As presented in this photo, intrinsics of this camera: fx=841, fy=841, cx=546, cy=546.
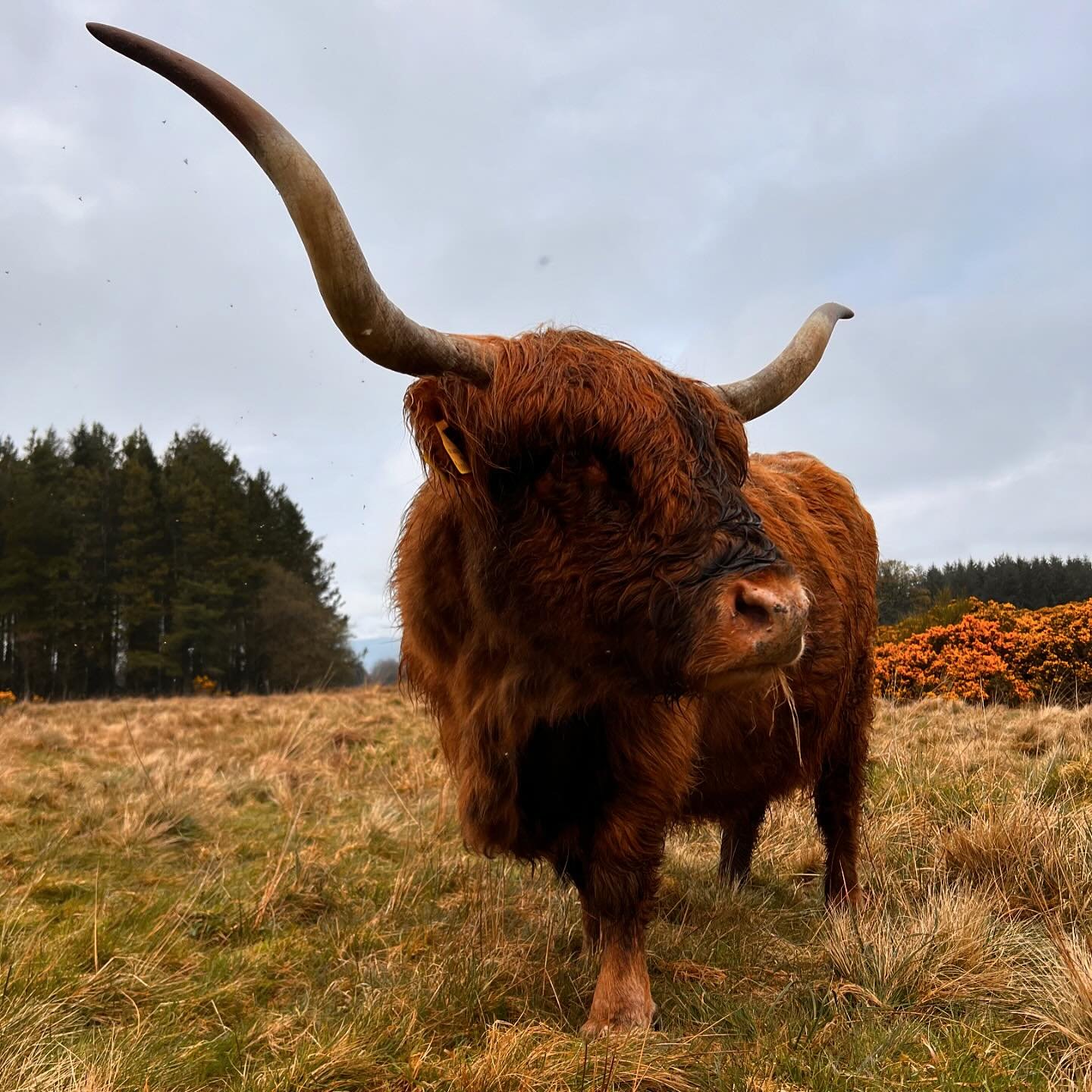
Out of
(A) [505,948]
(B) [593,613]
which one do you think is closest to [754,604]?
(B) [593,613]

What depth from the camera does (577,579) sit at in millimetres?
2543

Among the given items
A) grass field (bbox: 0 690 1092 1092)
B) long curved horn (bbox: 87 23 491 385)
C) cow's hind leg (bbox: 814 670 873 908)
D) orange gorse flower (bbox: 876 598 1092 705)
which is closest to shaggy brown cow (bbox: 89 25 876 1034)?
long curved horn (bbox: 87 23 491 385)

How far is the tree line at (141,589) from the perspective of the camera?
110ft

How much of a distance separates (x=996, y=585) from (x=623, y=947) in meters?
12.4

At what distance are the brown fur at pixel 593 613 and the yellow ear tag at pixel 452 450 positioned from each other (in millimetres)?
21

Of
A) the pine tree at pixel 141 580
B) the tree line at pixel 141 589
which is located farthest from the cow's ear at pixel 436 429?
the pine tree at pixel 141 580

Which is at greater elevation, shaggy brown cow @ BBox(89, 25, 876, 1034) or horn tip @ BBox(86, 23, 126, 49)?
horn tip @ BBox(86, 23, 126, 49)

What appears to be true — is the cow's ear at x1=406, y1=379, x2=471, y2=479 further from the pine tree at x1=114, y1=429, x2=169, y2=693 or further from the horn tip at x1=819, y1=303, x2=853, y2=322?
the pine tree at x1=114, y1=429, x2=169, y2=693

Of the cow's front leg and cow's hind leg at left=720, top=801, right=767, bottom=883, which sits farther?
cow's hind leg at left=720, top=801, right=767, bottom=883

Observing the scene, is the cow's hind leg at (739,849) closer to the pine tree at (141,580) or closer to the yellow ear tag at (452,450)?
the yellow ear tag at (452,450)

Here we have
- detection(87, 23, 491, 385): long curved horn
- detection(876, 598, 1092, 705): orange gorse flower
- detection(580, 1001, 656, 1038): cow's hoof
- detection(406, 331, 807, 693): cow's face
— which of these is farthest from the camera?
detection(876, 598, 1092, 705): orange gorse flower

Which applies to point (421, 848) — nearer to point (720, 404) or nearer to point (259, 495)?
point (720, 404)

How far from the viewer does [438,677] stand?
11.2 ft

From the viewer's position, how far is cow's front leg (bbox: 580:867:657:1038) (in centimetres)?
285
